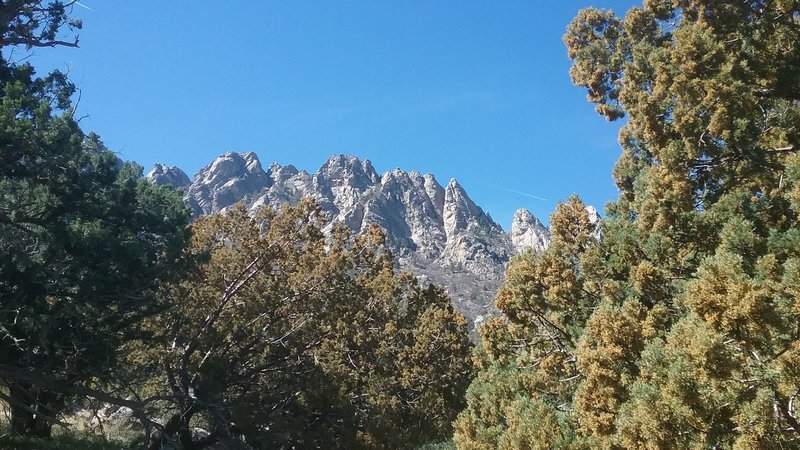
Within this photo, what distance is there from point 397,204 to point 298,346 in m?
153

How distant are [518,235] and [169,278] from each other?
16879cm

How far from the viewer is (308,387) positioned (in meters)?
17.4

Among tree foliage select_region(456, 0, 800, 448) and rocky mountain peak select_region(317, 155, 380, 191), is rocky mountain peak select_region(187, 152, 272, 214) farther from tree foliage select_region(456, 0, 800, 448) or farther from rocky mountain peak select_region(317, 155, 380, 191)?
tree foliage select_region(456, 0, 800, 448)

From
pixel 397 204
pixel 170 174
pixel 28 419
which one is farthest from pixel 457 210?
pixel 28 419

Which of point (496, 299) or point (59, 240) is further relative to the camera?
point (59, 240)

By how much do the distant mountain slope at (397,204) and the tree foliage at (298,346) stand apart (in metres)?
117

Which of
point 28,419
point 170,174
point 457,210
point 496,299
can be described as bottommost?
point 28,419

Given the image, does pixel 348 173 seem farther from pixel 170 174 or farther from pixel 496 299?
pixel 496 299

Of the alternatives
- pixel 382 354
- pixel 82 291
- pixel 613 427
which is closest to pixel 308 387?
pixel 382 354

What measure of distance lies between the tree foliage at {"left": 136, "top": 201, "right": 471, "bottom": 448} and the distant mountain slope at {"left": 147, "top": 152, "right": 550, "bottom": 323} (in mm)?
116571

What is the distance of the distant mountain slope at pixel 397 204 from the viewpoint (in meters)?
150

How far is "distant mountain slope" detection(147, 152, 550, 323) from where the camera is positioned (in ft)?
491

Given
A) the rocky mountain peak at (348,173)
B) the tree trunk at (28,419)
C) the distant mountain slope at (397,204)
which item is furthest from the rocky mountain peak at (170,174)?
the tree trunk at (28,419)

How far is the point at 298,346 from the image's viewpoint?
18469 mm
